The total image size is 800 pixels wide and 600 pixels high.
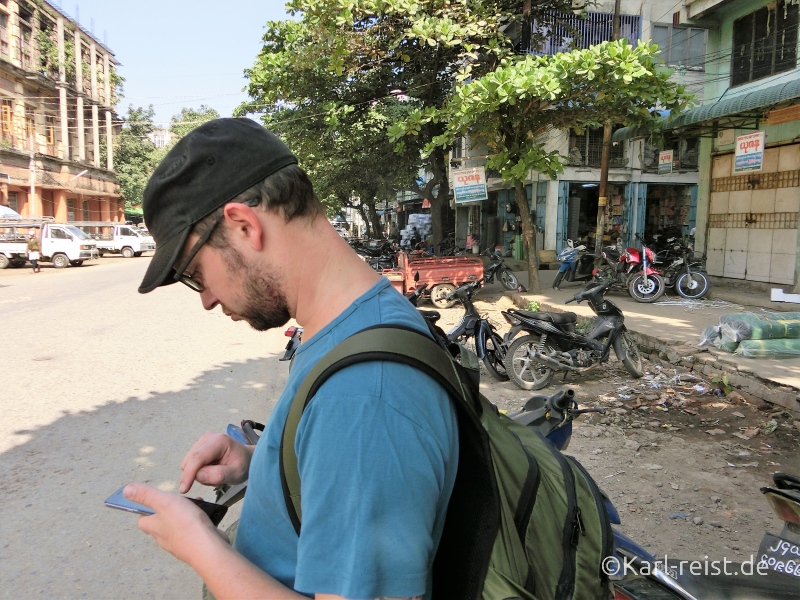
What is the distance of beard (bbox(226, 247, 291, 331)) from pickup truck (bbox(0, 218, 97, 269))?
24458mm

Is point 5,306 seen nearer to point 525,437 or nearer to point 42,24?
point 525,437

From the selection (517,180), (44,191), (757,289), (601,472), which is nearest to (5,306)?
(517,180)

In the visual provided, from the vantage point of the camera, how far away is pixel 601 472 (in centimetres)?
423

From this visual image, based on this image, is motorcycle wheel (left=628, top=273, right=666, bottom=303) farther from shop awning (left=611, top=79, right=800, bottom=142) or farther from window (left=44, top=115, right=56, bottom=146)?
window (left=44, top=115, right=56, bottom=146)

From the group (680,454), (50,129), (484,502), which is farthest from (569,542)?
(50,129)

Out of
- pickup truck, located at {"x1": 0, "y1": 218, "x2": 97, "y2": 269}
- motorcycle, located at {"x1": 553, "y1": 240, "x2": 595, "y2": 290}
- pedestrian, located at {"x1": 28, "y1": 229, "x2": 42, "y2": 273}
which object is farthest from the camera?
pickup truck, located at {"x1": 0, "y1": 218, "x2": 97, "y2": 269}

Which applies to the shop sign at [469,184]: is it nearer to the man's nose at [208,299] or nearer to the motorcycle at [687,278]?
the motorcycle at [687,278]

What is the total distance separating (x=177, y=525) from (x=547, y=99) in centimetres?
1049

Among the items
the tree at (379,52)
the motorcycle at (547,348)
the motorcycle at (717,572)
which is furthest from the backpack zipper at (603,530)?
the tree at (379,52)

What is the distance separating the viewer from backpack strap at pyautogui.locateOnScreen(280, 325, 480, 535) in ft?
2.85

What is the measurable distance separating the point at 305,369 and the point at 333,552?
1.00ft

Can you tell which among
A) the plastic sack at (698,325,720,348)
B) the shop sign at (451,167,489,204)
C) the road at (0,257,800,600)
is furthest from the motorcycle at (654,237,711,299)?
the road at (0,257,800,600)

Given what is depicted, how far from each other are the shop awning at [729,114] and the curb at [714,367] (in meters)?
4.33

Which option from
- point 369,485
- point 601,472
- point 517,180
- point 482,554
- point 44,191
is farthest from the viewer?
point 44,191
